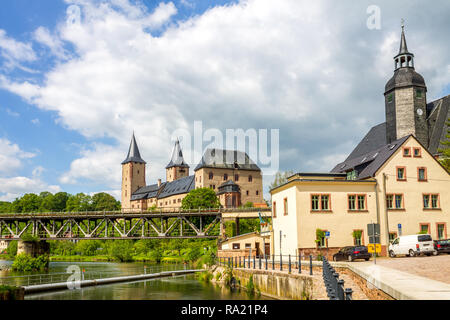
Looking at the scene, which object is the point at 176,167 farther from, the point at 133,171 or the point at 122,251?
the point at 122,251

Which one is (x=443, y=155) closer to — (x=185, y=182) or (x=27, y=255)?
(x=27, y=255)

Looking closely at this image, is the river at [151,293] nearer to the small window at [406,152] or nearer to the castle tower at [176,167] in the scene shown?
the small window at [406,152]

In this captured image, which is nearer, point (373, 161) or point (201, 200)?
point (373, 161)

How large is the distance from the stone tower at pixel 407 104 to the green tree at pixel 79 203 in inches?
4450

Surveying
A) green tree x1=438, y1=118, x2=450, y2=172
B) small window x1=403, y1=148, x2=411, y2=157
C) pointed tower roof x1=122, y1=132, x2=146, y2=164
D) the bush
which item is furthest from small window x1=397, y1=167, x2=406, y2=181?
pointed tower roof x1=122, y1=132, x2=146, y2=164

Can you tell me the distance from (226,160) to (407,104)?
276 ft

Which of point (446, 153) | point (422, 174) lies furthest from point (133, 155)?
point (422, 174)

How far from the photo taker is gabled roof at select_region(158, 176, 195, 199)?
136 metres

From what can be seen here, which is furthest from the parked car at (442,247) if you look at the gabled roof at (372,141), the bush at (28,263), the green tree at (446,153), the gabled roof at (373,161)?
the bush at (28,263)

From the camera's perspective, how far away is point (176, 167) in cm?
16000

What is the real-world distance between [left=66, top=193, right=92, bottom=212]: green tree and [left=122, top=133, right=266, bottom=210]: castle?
1904 cm

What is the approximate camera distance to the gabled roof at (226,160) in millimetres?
130250

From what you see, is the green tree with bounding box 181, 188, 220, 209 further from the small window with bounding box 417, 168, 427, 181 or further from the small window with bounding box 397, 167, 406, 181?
the small window with bounding box 417, 168, 427, 181

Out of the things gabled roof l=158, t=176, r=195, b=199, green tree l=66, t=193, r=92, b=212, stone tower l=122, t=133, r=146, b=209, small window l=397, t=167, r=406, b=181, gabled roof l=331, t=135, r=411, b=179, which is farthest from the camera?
stone tower l=122, t=133, r=146, b=209
